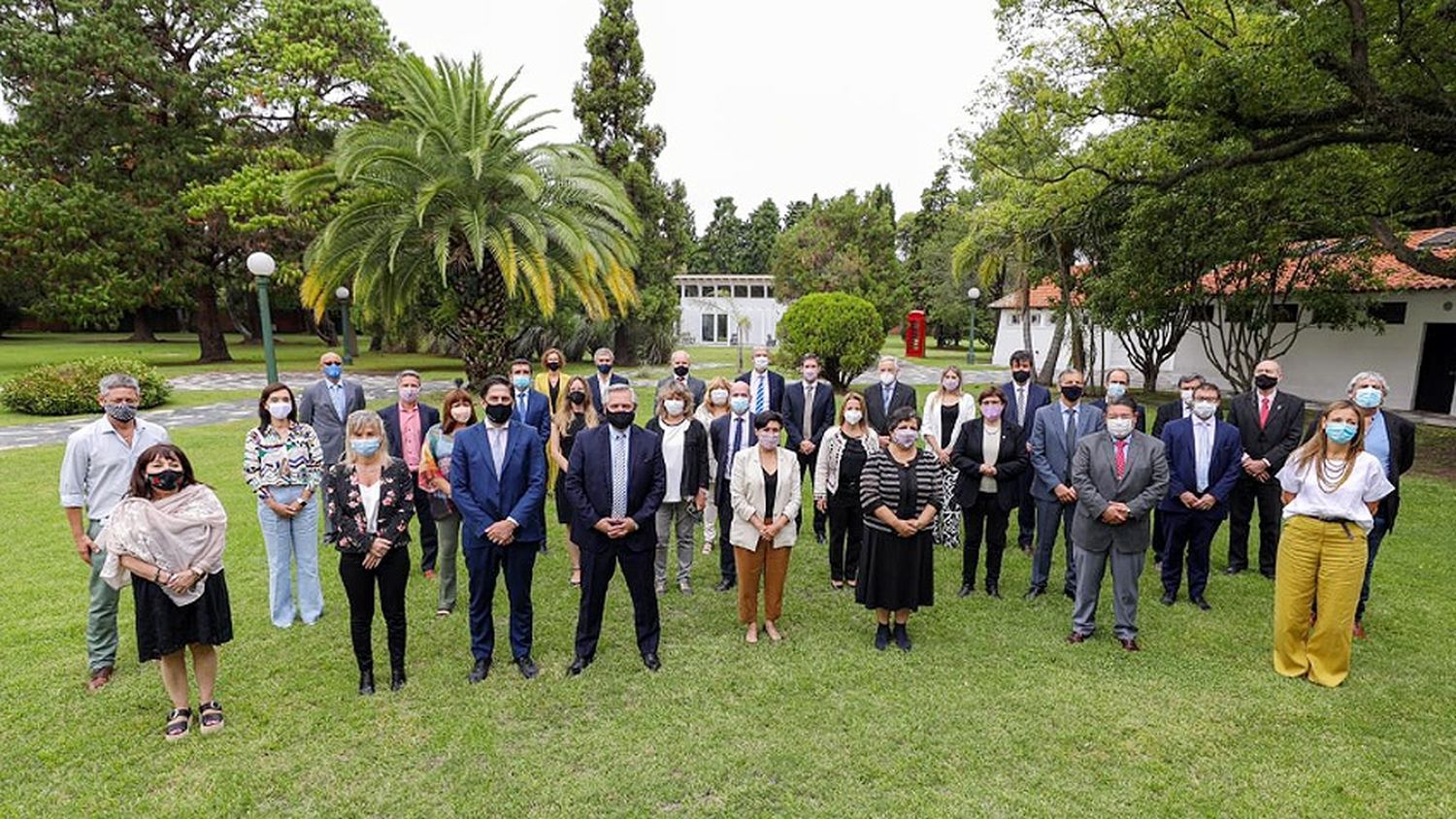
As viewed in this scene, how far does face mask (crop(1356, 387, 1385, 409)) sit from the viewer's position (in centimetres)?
488

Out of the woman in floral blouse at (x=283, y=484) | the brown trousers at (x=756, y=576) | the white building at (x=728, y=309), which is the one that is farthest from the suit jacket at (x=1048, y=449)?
the white building at (x=728, y=309)

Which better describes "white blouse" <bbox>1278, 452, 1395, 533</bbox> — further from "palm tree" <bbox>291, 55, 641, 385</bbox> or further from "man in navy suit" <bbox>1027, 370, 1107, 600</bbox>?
"palm tree" <bbox>291, 55, 641, 385</bbox>

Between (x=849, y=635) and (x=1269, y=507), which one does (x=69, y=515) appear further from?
(x=1269, y=507)

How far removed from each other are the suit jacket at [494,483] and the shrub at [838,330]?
1427 cm

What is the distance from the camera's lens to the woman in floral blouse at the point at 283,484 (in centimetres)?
482

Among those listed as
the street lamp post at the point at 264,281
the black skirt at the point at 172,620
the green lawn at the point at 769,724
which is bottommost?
the green lawn at the point at 769,724

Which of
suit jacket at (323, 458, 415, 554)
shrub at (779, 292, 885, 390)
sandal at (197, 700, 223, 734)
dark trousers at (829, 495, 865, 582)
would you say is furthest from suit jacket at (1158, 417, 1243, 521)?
shrub at (779, 292, 885, 390)

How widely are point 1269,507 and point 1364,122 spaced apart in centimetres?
591

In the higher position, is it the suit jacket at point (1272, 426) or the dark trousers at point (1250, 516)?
the suit jacket at point (1272, 426)

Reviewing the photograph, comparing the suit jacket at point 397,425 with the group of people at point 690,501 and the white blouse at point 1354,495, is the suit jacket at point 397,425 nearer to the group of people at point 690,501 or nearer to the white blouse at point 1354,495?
the group of people at point 690,501

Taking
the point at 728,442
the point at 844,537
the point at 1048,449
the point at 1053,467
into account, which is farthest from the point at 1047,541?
the point at 728,442

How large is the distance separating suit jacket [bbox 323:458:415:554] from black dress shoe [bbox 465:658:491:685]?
38.2 inches

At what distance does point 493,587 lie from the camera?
177 inches

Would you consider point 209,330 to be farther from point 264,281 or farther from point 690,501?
point 690,501
